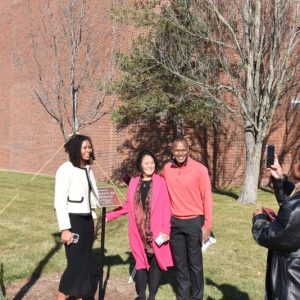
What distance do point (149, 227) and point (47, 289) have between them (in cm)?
200

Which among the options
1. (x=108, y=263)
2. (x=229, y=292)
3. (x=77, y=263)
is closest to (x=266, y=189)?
(x=108, y=263)

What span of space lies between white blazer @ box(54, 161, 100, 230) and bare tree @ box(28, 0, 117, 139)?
25.4ft

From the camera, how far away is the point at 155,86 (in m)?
14.9

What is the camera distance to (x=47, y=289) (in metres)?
5.99

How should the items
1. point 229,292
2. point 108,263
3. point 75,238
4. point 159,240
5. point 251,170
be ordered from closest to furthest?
point 75,238
point 159,240
point 229,292
point 108,263
point 251,170

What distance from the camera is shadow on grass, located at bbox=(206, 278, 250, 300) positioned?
5.71 metres

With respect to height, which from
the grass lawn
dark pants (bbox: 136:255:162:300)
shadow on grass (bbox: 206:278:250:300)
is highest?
dark pants (bbox: 136:255:162:300)

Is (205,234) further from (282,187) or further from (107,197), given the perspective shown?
(282,187)

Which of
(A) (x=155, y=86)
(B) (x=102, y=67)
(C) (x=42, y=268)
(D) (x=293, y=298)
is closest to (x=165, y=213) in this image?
(D) (x=293, y=298)

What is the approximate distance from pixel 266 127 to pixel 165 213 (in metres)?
9.13

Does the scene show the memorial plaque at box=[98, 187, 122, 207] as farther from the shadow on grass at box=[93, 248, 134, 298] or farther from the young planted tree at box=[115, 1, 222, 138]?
the young planted tree at box=[115, 1, 222, 138]

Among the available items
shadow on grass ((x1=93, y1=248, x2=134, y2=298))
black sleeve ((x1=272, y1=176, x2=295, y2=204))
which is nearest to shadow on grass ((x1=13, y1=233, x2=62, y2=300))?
shadow on grass ((x1=93, y1=248, x2=134, y2=298))

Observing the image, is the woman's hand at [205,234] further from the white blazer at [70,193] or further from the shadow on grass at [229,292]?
the white blazer at [70,193]

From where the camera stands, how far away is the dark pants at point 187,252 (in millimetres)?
5094
